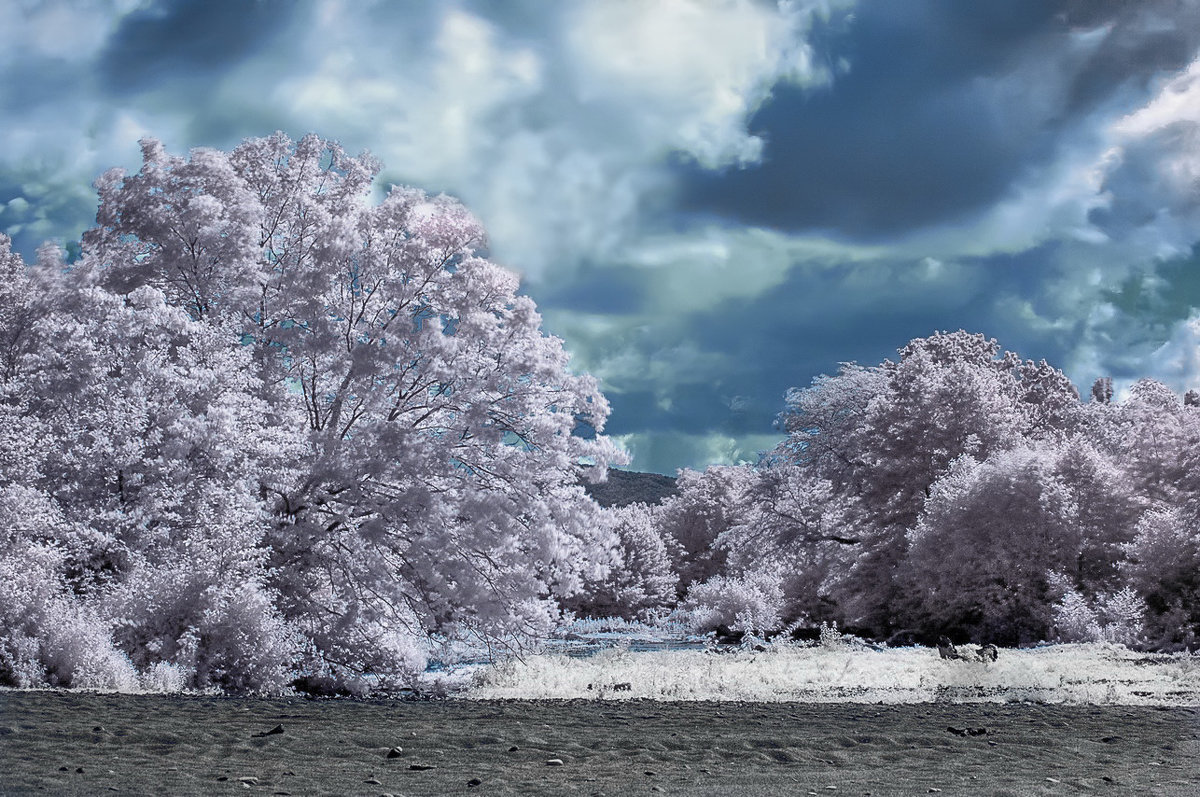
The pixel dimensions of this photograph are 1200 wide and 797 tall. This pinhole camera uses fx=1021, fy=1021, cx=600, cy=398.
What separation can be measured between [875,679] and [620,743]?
986 cm

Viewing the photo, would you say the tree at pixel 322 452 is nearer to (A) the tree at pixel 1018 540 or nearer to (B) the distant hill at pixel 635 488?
(A) the tree at pixel 1018 540

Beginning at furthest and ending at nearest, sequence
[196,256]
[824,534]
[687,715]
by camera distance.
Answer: [824,534]
[196,256]
[687,715]

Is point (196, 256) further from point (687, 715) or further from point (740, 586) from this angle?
point (740, 586)

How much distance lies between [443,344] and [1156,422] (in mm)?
23974

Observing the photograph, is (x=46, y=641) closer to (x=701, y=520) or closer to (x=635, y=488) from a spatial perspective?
(x=701, y=520)

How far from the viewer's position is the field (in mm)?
6680

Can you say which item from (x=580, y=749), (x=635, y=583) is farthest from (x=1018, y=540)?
(x=635, y=583)

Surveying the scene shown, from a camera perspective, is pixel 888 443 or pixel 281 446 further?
pixel 888 443

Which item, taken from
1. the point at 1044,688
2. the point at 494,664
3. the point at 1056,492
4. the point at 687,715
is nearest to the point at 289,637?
the point at 494,664

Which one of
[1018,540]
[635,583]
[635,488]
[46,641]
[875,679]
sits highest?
[635,488]

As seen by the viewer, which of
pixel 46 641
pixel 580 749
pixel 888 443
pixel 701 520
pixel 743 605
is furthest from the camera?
pixel 701 520

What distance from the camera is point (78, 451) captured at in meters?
16.3

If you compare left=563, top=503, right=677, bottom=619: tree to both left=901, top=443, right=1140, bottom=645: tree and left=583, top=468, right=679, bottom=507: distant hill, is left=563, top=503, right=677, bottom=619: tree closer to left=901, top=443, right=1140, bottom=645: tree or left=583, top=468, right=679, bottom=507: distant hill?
left=901, top=443, right=1140, bottom=645: tree

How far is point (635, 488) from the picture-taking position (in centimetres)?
12050
